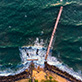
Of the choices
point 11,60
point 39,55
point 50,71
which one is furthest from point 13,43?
point 50,71

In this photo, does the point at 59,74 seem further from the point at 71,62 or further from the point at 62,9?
the point at 62,9

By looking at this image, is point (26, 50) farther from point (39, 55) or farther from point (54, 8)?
point (54, 8)

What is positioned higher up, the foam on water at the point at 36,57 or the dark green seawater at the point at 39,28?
the dark green seawater at the point at 39,28

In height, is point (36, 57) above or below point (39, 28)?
below

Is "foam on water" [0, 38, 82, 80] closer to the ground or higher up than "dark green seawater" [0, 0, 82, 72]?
closer to the ground

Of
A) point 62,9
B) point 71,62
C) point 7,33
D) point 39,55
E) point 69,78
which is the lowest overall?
Result: point 69,78

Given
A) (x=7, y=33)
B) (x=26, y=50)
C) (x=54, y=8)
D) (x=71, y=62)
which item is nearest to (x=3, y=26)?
(x=7, y=33)

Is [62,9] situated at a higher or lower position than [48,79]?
higher
